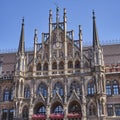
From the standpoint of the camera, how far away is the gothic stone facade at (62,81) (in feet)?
130

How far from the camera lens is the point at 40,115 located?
40.4 m

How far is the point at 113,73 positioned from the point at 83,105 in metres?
7.19

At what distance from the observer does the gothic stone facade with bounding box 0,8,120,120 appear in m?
39.7

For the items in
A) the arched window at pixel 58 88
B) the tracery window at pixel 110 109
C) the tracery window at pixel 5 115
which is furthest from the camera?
the tracery window at pixel 5 115

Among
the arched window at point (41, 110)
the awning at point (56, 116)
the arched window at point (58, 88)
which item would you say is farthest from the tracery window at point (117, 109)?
the arched window at point (41, 110)

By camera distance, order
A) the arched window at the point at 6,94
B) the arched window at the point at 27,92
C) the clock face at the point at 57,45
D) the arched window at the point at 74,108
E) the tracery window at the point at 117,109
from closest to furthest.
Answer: the tracery window at the point at 117,109 → the arched window at the point at 74,108 → the arched window at the point at 27,92 → the arched window at the point at 6,94 → the clock face at the point at 57,45

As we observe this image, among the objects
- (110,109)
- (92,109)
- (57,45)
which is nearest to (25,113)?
(92,109)

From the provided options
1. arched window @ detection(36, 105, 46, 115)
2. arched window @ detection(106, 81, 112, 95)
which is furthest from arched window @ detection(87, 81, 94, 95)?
arched window @ detection(36, 105, 46, 115)

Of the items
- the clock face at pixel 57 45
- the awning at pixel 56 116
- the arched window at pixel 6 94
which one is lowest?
the awning at pixel 56 116

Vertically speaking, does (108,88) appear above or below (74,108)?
above

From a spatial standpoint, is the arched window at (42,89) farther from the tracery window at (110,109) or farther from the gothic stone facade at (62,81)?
the tracery window at (110,109)

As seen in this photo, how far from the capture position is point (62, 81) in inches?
1662

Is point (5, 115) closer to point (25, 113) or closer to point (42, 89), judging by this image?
point (25, 113)

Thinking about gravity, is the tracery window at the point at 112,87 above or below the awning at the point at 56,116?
above
